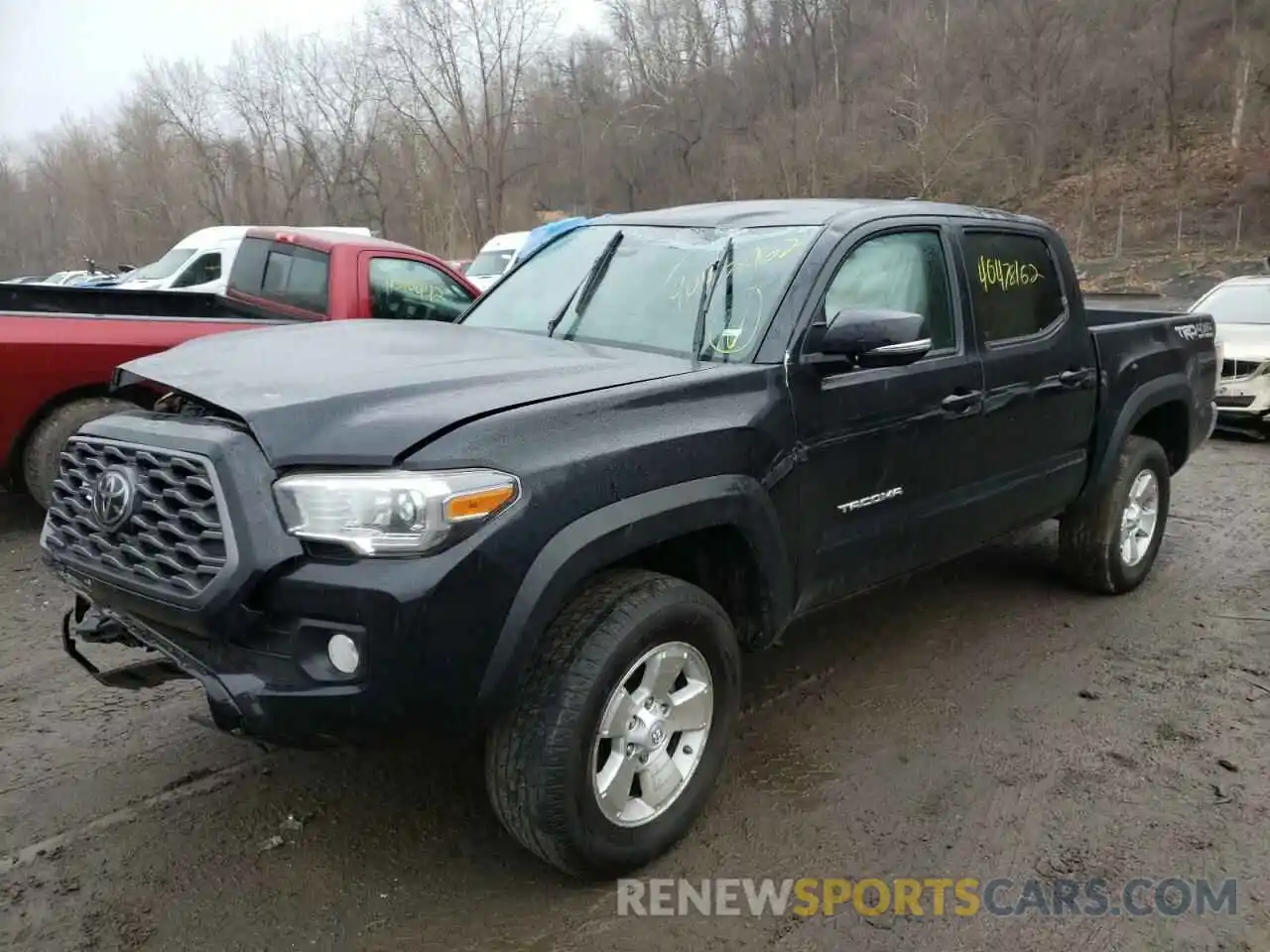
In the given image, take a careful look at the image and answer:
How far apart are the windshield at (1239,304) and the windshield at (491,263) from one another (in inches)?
484

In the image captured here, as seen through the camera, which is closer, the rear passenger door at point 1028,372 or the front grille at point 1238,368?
the rear passenger door at point 1028,372

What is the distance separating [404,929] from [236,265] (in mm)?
6706

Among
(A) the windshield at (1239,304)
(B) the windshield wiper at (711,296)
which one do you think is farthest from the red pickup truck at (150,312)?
(A) the windshield at (1239,304)

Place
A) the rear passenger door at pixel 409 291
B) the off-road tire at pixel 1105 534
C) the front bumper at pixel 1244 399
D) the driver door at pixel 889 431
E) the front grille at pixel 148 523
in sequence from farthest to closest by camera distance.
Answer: the front bumper at pixel 1244 399, the rear passenger door at pixel 409 291, the off-road tire at pixel 1105 534, the driver door at pixel 889 431, the front grille at pixel 148 523

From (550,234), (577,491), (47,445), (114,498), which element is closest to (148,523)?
(114,498)

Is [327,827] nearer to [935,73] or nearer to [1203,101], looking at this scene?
[1203,101]

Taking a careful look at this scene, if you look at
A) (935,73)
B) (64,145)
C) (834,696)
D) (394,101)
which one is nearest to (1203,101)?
(935,73)

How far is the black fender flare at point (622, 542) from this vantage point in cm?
242

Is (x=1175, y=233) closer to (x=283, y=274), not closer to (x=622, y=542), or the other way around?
(x=283, y=274)

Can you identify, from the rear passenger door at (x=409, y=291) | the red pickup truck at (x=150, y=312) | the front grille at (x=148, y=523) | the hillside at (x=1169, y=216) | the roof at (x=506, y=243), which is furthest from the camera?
the hillside at (x=1169, y=216)

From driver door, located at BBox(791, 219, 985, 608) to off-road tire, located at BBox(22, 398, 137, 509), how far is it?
414 cm

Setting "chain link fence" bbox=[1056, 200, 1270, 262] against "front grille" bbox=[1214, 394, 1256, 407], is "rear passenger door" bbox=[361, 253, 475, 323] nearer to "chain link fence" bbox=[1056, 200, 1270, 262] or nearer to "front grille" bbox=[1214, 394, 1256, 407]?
"front grille" bbox=[1214, 394, 1256, 407]

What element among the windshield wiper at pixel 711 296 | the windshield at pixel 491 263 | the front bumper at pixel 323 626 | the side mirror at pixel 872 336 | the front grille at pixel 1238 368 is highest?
the windshield at pixel 491 263

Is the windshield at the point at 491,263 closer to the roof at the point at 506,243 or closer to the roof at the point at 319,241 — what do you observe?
the roof at the point at 506,243
